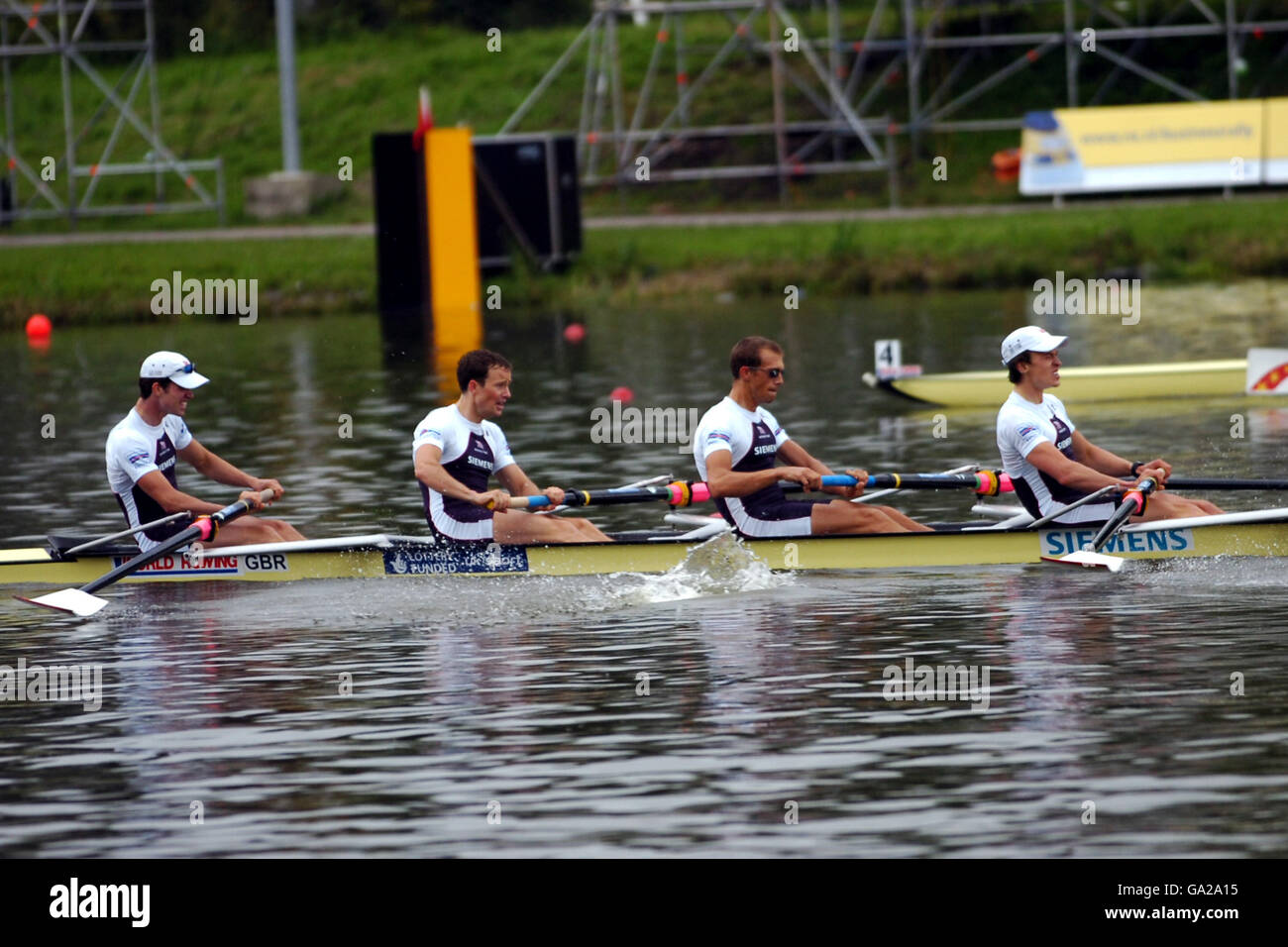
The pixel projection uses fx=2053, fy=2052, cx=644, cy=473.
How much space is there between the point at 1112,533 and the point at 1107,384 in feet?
32.7

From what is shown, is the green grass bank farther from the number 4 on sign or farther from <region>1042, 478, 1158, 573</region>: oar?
<region>1042, 478, 1158, 573</region>: oar

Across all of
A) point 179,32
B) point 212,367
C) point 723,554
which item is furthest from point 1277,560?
point 179,32

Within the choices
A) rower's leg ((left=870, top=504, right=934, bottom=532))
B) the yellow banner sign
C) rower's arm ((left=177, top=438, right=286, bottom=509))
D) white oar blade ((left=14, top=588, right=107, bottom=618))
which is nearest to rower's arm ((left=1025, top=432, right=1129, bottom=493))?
rower's leg ((left=870, top=504, right=934, bottom=532))

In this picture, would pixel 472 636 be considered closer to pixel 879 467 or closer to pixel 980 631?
pixel 980 631

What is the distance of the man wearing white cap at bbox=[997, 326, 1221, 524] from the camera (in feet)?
41.2

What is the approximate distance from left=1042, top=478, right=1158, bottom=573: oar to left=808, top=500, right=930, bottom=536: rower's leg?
1.07 m

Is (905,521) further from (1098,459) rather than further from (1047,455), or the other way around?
(1098,459)

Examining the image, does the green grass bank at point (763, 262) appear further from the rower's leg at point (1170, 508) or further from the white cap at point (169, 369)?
the white cap at point (169, 369)

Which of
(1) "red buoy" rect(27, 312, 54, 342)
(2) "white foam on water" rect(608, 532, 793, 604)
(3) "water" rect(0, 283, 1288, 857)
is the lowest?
(3) "water" rect(0, 283, 1288, 857)

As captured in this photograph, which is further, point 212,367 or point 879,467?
point 212,367

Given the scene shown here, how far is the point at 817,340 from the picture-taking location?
27719mm

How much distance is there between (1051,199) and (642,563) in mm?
25418

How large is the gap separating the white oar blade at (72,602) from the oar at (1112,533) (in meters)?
5.90
